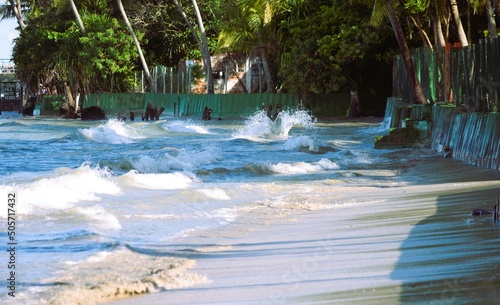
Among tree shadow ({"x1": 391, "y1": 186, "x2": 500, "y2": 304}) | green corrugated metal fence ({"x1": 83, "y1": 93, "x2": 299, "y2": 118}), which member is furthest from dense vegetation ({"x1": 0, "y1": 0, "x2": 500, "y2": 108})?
tree shadow ({"x1": 391, "y1": 186, "x2": 500, "y2": 304})

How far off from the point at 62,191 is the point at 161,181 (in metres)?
2.50

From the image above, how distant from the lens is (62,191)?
13594 millimetres

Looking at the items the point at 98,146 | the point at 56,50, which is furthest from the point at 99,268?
the point at 56,50

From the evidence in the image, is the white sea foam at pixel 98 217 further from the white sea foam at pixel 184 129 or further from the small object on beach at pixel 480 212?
the white sea foam at pixel 184 129

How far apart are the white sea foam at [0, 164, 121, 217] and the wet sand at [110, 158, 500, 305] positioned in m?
2.73

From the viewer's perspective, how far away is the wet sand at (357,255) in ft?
Answer: 22.7

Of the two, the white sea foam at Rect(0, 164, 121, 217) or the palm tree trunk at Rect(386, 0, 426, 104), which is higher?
the palm tree trunk at Rect(386, 0, 426, 104)

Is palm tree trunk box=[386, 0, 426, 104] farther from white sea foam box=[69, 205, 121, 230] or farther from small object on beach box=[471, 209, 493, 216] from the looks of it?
small object on beach box=[471, 209, 493, 216]

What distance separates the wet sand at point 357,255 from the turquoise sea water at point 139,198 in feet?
1.27

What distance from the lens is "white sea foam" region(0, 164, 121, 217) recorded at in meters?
12.5

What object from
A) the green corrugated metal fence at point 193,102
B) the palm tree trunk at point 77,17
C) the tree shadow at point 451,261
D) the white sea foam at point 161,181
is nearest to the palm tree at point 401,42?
the white sea foam at point 161,181

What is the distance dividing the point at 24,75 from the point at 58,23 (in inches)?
200

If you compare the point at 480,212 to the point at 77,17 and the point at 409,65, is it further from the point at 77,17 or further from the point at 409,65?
the point at 77,17

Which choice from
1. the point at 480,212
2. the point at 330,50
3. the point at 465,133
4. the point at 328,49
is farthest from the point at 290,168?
the point at 330,50
